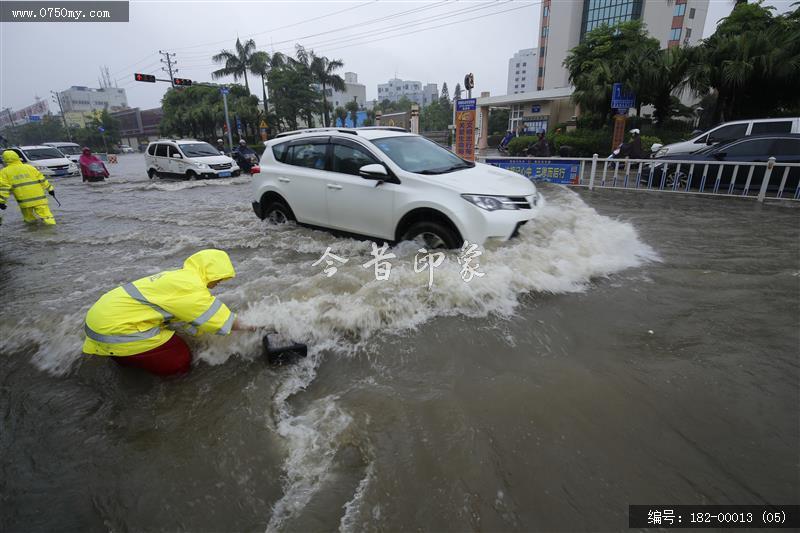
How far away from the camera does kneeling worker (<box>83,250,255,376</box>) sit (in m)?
2.64

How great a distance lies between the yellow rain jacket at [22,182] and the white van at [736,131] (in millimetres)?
15806

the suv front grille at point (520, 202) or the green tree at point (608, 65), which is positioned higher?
the green tree at point (608, 65)

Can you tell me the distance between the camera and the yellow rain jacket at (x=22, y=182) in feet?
25.1

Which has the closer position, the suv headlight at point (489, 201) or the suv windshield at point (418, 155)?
the suv headlight at point (489, 201)

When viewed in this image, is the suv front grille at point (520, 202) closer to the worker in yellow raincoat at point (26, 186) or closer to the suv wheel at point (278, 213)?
the suv wheel at point (278, 213)

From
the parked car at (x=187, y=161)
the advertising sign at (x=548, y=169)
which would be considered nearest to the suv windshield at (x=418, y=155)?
the advertising sign at (x=548, y=169)

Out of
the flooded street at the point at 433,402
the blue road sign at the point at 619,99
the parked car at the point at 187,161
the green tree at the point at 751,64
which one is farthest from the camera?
the blue road sign at the point at 619,99

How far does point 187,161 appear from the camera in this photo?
49.6 feet

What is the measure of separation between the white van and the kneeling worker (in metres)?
13.0

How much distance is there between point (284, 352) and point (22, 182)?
858 centimetres

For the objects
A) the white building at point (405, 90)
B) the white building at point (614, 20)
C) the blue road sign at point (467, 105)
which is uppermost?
the white building at point (405, 90)

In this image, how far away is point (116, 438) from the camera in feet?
8.36

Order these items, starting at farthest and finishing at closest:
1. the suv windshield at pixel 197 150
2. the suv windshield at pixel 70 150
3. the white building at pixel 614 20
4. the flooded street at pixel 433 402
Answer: the white building at pixel 614 20, the suv windshield at pixel 70 150, the suv windshield at pixel 197 150, the flooded street at pixel 433 402

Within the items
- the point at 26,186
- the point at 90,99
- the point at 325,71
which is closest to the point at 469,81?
the point at 26,186
